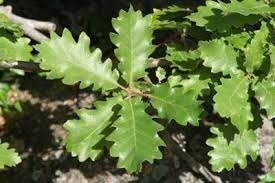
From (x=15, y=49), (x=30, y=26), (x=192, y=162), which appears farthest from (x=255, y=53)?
(x=30, y=26)

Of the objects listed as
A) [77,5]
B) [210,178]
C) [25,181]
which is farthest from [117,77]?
[77,5]

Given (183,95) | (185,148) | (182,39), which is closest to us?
(183,95)

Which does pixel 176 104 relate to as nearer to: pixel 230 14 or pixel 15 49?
pixel 230 14

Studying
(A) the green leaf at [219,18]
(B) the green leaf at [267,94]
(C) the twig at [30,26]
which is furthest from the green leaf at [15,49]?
(B) the green leaf at [267,94]

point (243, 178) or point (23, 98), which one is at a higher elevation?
point (23, 98)

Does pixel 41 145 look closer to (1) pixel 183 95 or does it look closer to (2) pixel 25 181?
(2) pixel 25 181

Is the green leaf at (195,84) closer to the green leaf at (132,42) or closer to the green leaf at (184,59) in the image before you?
the green leaf at (184,59)

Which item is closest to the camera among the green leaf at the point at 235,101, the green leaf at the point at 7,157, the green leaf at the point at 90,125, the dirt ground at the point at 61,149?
the green leaf at the point at 235,101
